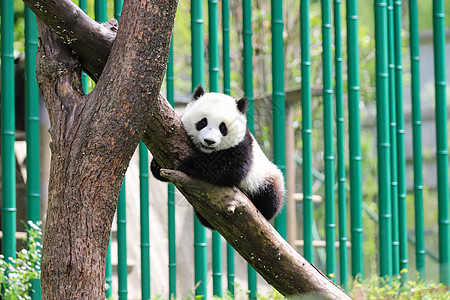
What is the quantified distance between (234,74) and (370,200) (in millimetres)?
2606

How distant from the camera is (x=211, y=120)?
2.36 meters

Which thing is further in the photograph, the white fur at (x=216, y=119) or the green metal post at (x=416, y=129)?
the green metal post at (x=416, y=129)

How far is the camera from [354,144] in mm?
3865

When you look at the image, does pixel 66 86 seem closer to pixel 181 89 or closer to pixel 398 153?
pixel 398 153

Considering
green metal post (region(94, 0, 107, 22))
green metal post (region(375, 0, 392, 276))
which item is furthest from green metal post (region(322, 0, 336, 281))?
green metal post (region(94, 0, 107, 22))

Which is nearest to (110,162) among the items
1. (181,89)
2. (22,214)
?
(22,214)

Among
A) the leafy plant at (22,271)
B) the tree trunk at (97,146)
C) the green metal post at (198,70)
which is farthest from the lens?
the green metal post at (198,70)

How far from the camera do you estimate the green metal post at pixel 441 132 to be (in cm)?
397

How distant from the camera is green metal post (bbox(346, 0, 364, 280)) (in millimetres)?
3824

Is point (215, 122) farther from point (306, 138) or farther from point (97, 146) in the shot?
point (306, 138)

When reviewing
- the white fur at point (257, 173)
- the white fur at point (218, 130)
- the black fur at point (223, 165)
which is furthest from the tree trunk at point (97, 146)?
the white fur at point (257, 173)

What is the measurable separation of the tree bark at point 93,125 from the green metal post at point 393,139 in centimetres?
223

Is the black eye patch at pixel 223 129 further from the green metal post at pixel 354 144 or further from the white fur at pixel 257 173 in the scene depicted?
the green metal post at pixel 354 144

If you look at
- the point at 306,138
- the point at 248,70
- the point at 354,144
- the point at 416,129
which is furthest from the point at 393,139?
the point at 248,70
